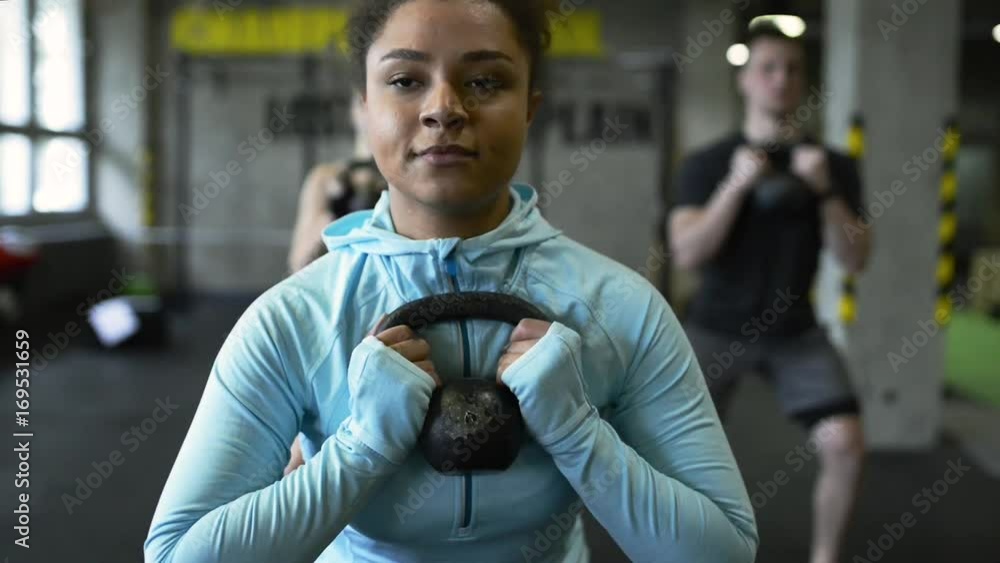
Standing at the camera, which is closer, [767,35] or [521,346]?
[521,346]

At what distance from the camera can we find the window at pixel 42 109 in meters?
7.66

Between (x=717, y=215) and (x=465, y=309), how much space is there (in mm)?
1736

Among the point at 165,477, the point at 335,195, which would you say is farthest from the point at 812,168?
the point at 165,477

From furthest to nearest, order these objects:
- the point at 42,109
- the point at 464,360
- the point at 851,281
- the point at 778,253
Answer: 1. the point at 42,109
2. the point at 851,281
3. the point at 778,253
4. the point at 464,360

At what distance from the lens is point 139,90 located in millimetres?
9742

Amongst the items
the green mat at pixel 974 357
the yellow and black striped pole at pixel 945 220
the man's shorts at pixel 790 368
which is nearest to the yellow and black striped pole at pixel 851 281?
the yellow and black striped pole at pixel 945 220

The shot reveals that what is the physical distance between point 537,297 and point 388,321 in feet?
0.56

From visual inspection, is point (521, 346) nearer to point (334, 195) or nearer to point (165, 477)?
point (334, 195)

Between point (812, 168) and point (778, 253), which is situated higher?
point (812, 168)

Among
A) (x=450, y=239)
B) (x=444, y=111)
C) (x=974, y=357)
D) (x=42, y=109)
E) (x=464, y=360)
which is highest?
(x=42, y=109)

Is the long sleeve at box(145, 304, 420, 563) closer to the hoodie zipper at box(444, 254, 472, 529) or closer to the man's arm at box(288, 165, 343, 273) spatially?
the hoodie zipper at box(444, 254, 472, 529)

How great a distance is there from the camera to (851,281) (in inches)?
166

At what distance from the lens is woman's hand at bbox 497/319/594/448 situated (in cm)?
92

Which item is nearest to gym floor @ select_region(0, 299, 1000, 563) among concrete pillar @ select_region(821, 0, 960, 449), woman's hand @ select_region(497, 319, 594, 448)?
concrete pillar @ select_region(821, 0, 960, 449)
